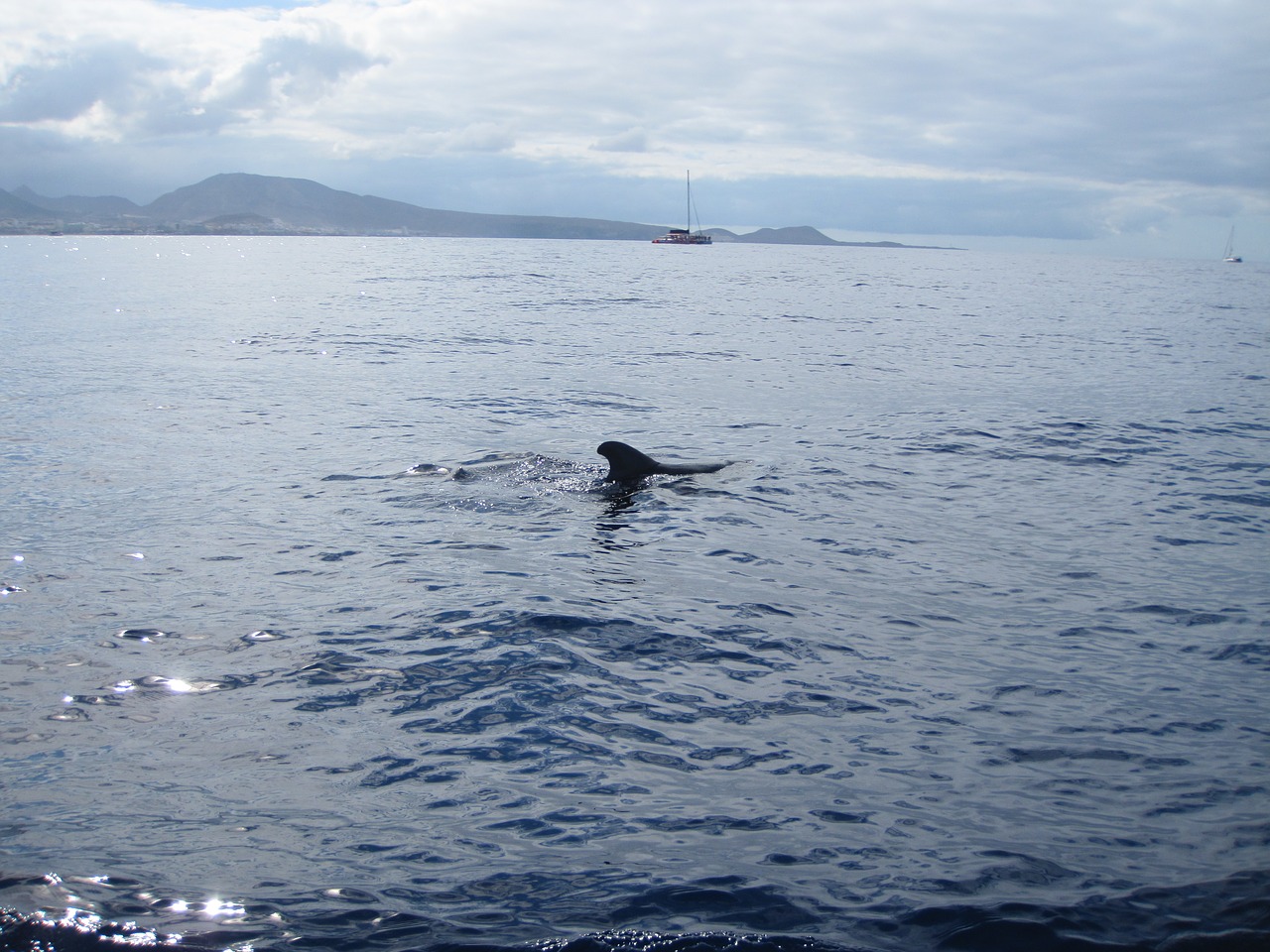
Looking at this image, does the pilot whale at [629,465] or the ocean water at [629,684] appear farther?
the pilot whale at [629,465]

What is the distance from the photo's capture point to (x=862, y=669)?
381 inches

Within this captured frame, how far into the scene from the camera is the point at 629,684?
931 cm

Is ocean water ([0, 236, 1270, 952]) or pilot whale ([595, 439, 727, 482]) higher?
pilot whale ([595, 439, 727, 482])

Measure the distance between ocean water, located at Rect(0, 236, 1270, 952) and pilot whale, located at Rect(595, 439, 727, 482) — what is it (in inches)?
15.7

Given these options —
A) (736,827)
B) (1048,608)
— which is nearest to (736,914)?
(736,827)

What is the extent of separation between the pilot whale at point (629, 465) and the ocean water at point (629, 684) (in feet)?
1.31

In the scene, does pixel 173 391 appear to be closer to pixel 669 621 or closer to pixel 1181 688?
pixel 669 621

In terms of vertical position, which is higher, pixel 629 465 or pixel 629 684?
pixel 629 465

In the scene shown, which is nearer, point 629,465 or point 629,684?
point 629,684

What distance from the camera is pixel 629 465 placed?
669 inches

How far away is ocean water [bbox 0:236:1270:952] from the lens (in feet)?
20.0

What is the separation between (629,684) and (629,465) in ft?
26.2

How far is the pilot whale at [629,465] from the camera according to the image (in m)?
16.7

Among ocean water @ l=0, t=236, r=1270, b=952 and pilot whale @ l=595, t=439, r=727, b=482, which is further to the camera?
pilot whale @ l=595, t=439, r=727, b=482
